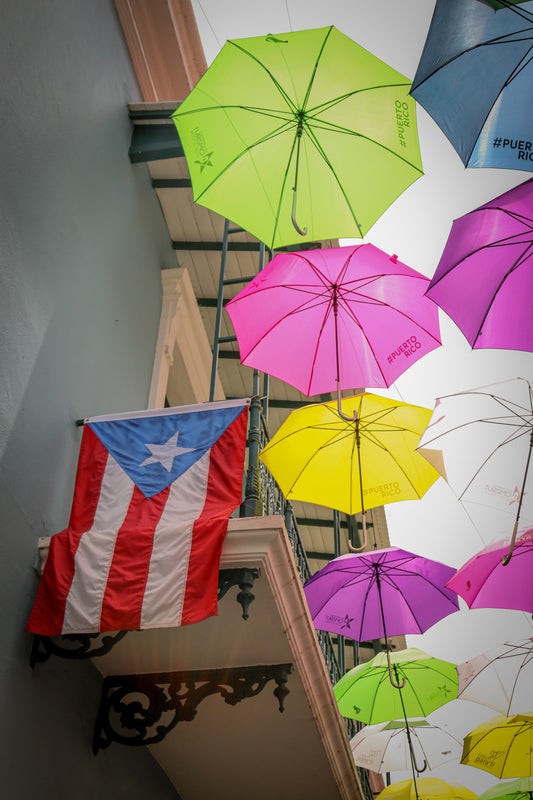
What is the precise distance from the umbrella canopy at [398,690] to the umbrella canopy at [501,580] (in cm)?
206

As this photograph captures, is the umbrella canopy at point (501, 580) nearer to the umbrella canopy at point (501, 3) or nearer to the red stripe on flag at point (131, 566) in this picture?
the red stripe on flag at point (131, 566)

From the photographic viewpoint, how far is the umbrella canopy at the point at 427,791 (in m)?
8.80

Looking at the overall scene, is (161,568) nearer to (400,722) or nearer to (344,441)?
(344,441)

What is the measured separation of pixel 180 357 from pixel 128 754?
4.92 metres

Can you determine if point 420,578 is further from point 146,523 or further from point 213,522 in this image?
point 146,523

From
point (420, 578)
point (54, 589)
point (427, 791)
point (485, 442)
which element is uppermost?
point (485, 442)

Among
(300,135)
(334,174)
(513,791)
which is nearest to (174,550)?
(334,174)

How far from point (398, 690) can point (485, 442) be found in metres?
3.73

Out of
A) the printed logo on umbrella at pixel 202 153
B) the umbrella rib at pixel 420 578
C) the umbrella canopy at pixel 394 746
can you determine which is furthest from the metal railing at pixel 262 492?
the umbrella canopy at pixel 394 746

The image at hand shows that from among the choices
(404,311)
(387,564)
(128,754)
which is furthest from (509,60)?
(128,754)

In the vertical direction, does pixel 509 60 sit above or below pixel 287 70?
below

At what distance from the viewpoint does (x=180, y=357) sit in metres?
9.06

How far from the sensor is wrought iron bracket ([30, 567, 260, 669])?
4.21 metres

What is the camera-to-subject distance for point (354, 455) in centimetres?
664
